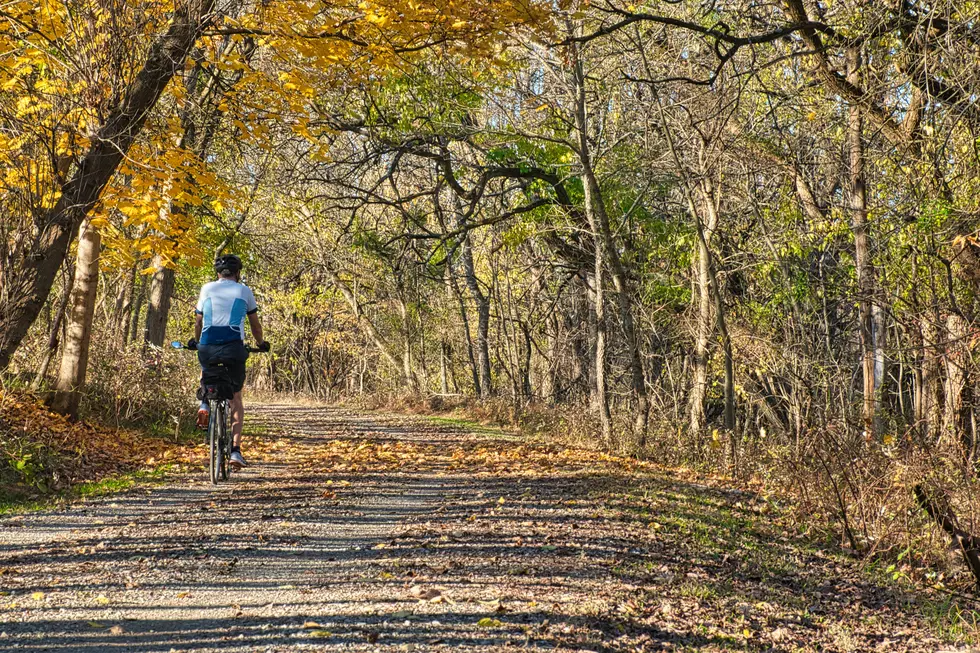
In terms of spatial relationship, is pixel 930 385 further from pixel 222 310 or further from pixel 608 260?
pixel 222 310

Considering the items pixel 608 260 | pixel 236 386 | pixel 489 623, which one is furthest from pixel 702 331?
pixel 489 623

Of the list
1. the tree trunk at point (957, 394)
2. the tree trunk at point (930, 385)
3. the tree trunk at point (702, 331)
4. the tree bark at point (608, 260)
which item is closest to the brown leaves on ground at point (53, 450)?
the tree bark at point (608, 260)

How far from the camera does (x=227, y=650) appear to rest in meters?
4.59

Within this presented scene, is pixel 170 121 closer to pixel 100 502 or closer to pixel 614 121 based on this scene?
pixel 100 502

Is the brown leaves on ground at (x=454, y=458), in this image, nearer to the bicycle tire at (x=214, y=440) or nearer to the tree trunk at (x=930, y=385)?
the bicycle tire at (x=214, y=440)

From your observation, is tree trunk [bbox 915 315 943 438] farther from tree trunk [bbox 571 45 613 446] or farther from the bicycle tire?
the bicycle tire

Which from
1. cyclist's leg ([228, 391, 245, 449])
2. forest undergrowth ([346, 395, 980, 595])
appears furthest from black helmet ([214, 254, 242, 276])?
forest undergrowth ([346, 395, 980, 595])

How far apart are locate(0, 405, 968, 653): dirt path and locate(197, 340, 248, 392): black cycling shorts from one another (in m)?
1.16

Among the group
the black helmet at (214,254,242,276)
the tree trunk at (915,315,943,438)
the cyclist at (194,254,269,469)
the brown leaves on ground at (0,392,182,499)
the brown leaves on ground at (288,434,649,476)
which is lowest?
the brown leaves on ground at (288,434,649,476)

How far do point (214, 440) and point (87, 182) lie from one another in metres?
3.22

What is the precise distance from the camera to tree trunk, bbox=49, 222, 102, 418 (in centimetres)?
1166

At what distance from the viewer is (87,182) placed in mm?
9859

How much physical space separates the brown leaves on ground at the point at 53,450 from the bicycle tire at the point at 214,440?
142 cm

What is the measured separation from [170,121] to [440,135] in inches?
198
